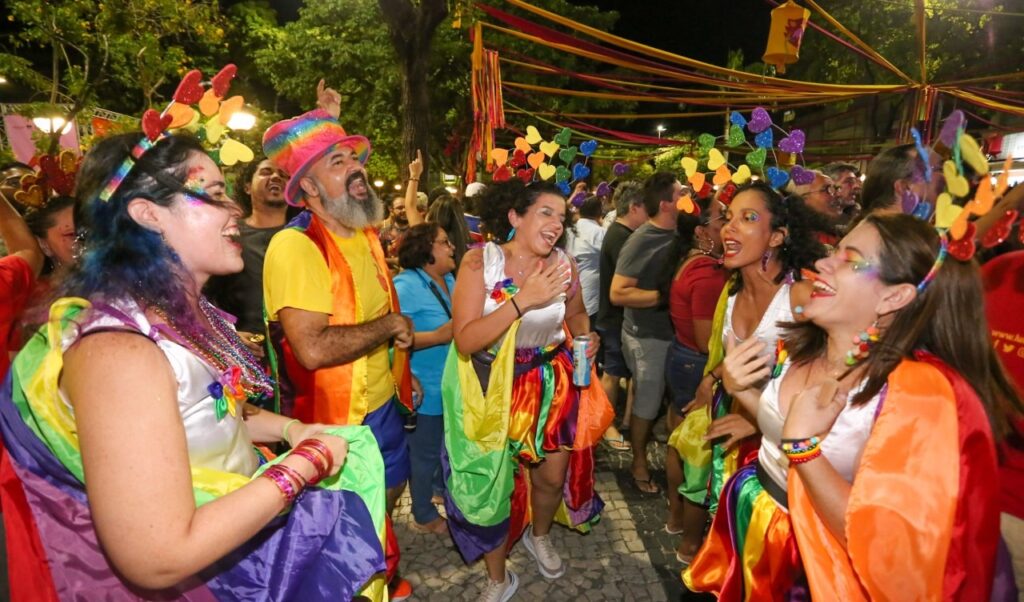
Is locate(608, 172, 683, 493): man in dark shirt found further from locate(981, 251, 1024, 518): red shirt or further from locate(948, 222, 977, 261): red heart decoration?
locate(948, 222, 977, 261): red heart decoration

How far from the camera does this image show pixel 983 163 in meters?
1.46

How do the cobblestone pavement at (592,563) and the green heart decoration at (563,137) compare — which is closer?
the cobblestone pavement at (592,563)

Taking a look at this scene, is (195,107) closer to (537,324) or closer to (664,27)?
(537,324)

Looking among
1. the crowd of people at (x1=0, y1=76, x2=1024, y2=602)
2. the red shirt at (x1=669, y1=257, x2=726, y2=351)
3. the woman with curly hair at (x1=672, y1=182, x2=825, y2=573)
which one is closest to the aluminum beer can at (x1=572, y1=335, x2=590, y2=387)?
the crowd of people at (x1=0, y1=76, x2=1024, y2=602)

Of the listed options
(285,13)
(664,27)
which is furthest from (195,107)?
(285,13)

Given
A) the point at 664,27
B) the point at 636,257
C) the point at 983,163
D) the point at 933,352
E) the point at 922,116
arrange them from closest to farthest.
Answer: the point at 983,163 → the point at 933,352 → the point at 636,257 → the point at 922,116 → the point at 664,27

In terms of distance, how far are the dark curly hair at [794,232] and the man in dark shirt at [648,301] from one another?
3.92 ft

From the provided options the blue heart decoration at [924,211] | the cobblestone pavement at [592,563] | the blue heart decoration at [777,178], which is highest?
the blue heart decoration at [777,178]

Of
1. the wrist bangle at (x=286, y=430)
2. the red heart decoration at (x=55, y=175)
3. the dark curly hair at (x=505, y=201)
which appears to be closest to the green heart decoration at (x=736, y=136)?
the dark curly hair at (x=505, y=201)

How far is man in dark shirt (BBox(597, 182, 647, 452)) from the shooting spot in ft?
16.5

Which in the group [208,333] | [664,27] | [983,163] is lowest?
[208,333]

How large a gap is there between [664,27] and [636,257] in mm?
22207

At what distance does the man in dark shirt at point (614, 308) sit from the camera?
198 inches

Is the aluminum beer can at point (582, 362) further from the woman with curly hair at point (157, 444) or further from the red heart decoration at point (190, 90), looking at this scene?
the red heart decoration at point (190, 90)
